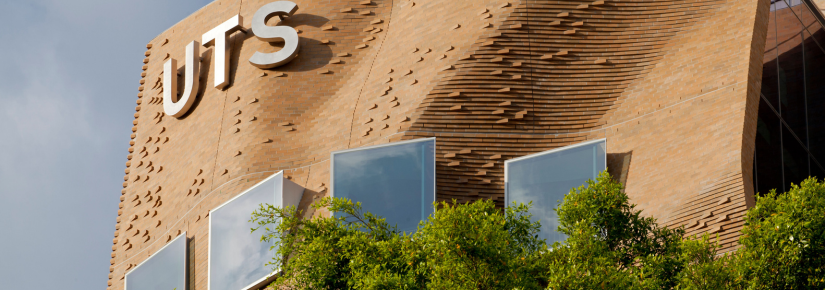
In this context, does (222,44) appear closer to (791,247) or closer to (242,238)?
(242,238)

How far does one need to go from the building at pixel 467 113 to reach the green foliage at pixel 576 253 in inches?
123

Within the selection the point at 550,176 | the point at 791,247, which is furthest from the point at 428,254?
the point at 550,176

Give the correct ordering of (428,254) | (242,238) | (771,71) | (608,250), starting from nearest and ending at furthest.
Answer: (428,254)
(608,250)
(242,238)
(771,71)

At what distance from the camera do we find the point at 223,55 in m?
20.7

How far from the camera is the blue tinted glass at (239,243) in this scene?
17719 millimetres

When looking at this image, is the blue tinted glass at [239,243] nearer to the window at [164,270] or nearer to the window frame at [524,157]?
the window at [164,270]

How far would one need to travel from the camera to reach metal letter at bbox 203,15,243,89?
808 inches

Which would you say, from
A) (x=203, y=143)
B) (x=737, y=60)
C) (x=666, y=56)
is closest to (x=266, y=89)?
(x=203, y=143)

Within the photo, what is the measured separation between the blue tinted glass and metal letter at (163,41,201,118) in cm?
364

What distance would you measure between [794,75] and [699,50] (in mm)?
4978

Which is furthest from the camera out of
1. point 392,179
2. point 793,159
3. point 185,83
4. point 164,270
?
point 185,83

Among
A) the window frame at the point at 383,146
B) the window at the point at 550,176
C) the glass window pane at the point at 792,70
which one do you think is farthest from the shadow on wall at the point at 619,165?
the glass window pane at the point at 792,70

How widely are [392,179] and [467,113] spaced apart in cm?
185

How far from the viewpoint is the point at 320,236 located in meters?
12.5
